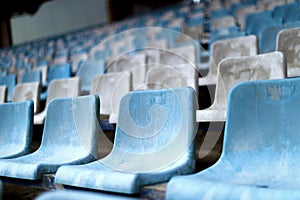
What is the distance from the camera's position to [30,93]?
6.63ft

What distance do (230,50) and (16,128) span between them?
38.8 inches

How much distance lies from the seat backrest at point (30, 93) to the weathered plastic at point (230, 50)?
2.74 ft

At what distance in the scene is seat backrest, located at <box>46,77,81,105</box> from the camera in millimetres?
1811

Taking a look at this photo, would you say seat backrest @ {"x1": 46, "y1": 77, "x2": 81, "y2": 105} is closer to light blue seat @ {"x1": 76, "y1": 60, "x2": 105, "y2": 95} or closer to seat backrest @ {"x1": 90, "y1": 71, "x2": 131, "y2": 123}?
seat backrest @ {"x1": 90, "y1": 71, "x2": 131, "y2": 123}

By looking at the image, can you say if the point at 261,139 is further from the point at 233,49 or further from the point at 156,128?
the point at 233,49

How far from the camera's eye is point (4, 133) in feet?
4.63

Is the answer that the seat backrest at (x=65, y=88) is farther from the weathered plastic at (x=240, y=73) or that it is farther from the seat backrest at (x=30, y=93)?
the weathered plastic at (x=240, y=73)

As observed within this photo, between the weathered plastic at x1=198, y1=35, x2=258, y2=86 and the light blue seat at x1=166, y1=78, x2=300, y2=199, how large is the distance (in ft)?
2.52

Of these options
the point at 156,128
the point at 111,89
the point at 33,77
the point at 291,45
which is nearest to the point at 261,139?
the point at 156,128

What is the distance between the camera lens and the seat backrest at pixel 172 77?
1.53 metres

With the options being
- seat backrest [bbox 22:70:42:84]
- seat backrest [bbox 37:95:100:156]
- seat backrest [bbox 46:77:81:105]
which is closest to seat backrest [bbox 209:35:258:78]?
seat backrest [bbox 46:77:81:105]

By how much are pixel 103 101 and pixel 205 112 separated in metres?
0.62

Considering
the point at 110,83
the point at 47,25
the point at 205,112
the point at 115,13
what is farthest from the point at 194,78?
the point at 47,25

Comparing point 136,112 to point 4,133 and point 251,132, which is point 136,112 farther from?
point 4,133
